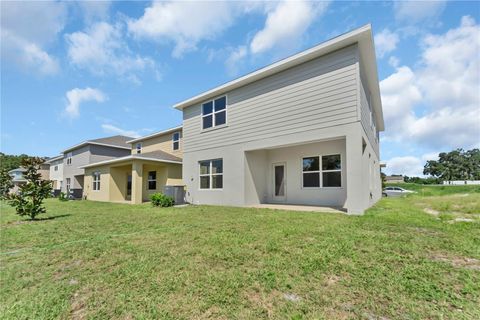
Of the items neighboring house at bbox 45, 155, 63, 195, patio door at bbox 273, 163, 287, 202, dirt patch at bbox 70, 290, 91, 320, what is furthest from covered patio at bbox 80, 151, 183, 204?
neighboring house at bbox 45, 155, 63, 195

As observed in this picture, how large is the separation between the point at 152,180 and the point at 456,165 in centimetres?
9826

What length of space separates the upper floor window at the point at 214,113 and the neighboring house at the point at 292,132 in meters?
0.06

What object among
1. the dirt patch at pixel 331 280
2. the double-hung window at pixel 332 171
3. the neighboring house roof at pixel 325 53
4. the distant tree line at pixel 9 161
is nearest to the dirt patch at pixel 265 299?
the dirt patch at pixel 331 280

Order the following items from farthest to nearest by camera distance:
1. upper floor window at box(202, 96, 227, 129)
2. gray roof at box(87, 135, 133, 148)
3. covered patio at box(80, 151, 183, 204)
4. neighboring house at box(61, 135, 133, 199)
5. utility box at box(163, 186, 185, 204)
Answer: gray roof at box(87, 135, 133, 148)
neighboring house at box(61, 135, 133, 199)
covered patio at box(80, 151, 183, 204)
utility box at box(163, 186, 185, 204)
upper floor window at box(202, 96, 227, 129)

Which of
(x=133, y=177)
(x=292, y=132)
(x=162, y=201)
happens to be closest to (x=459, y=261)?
(x=292, y=132)

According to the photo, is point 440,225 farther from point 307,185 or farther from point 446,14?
point 446,14

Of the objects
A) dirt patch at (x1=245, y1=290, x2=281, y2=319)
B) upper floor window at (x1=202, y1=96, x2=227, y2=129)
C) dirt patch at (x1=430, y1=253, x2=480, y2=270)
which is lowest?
dirt patch at (x1=245, y1=290, x2=281, y2=319)

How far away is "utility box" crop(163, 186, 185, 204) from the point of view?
1400 centimetres

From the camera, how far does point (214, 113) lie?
1368cm

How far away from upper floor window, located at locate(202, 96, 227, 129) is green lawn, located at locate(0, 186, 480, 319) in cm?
863

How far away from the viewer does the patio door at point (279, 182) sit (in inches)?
494

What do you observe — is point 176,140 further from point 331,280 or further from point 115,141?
point 331,280

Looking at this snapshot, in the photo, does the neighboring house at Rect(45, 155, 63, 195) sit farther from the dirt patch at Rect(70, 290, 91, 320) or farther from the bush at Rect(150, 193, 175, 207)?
the dirt patch at Rect(70, 290, 91, 320)

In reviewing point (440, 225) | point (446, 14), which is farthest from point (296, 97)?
point (440, 225)
